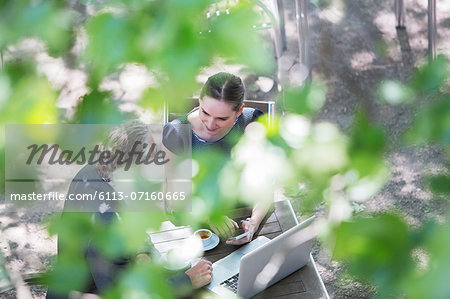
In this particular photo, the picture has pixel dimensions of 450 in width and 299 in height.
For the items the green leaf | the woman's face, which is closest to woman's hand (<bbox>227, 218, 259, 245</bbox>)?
the woman's face

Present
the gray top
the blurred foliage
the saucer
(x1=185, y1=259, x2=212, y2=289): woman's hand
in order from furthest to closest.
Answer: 1. the gray top
2. the saucer
3. (x1=185, y1=259, x2=212, y2=289): woman's hand
4. the blurred foliage

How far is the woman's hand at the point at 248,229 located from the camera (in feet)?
7.68

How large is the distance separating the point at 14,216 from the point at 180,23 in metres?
3.35

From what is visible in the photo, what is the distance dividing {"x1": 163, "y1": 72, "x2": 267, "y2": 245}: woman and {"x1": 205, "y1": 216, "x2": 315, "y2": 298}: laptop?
0.13m

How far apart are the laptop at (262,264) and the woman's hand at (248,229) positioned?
0.03 meters

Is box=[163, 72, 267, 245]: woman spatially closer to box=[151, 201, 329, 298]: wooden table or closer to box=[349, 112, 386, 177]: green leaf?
box=[151, 201, 329, 298]: wooden table

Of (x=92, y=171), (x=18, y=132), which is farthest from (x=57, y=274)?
(x=92, y=171)

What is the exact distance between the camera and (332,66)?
4.47m

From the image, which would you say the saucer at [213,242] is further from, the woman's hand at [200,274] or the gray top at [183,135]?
the gray top at [183,135]

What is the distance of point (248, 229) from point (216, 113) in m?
0.53

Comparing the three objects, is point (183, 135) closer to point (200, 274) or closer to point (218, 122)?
point (218, 122)

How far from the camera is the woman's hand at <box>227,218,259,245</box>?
234cm

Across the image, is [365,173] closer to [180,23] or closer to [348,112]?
[180,23]

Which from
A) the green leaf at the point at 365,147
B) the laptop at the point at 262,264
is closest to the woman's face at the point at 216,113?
the laptop at the point at 262,264
